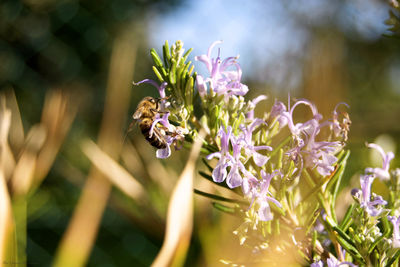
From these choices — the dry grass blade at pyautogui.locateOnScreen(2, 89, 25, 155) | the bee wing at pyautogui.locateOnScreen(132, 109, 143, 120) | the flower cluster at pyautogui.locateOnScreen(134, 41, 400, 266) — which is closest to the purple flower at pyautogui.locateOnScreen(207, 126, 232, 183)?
the flower cluster at pyautogui.locateOnScreen(134, 41, 400, 266)

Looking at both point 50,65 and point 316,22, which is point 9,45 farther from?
point 316,22

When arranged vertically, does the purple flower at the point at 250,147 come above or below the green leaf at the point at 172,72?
below

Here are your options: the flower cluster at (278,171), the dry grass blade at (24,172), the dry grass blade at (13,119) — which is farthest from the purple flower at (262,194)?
the dry grass blade at (13,119)

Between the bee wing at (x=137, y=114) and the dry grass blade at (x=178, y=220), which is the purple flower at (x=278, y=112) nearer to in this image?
the dry grass blade at (x=178, y=220)

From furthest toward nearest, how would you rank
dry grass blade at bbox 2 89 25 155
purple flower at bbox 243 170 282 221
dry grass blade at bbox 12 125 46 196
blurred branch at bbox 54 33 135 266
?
dry grass blade at bbox 2 89 25 155
dry grass blade at bbox 12 125 46 196
blurred branch at bbox 54 33 135 266
purple flower at bbox 243 170 282 221

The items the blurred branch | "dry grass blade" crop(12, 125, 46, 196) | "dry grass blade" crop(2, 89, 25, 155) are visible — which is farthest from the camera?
"dry grass blade" crop(2, 89, 25, 155)

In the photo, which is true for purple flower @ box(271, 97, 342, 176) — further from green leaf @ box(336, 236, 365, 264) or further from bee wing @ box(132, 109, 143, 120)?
bee wing @ box(132, 109, 143, 120)

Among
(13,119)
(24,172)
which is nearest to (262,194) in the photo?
(24,172)

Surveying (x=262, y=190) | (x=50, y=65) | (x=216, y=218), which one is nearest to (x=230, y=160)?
(x=262, y=190)
